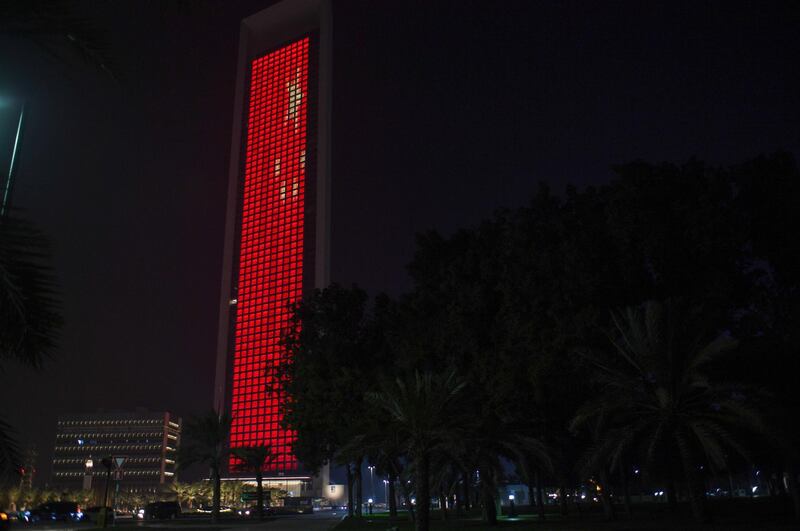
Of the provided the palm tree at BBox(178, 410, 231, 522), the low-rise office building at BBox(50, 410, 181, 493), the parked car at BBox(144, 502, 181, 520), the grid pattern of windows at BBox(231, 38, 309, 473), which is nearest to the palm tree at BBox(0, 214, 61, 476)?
the palm tree at BBox(178, 410, 231, 522)

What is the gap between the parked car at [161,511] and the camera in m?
56.3

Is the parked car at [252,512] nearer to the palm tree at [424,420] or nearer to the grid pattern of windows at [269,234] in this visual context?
the palm tree at [424,420]

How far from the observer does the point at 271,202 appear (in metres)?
146

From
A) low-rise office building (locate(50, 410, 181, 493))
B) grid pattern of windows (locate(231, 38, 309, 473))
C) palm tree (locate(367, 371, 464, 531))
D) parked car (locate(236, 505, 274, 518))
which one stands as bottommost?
parked car (locate(236, 505, 274, 518))

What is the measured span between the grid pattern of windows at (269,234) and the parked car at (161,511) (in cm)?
6798

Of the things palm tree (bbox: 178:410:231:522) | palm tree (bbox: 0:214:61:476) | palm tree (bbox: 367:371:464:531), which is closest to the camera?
palm tree (bbox: 0:214:61:476)

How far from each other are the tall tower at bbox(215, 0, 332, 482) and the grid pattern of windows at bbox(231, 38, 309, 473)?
0.77 ft

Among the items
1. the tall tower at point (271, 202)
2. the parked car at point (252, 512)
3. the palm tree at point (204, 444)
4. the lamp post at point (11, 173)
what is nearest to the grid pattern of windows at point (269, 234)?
the tall tower at point (271, 202)

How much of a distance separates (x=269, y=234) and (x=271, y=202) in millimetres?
7667

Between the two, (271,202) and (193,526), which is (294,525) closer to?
(193,526)

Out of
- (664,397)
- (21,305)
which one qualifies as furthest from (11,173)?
(664,397)

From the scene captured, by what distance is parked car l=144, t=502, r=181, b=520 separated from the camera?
2216 inches

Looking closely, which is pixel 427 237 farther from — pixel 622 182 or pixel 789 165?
pixel 789 165

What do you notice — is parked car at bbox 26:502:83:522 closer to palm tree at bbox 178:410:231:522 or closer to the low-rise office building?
palm tree at bbox 178:410:231:522
